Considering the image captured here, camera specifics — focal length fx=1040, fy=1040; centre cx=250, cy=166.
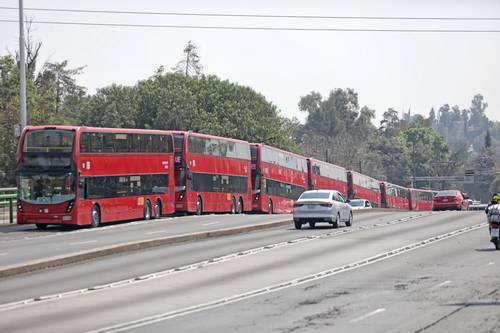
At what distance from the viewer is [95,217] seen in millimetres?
43625

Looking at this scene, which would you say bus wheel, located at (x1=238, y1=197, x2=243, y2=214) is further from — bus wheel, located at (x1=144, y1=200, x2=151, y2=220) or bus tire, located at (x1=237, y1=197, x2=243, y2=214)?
bus wheel, located at (x1=144, y1=200, x2=151, y2=220)

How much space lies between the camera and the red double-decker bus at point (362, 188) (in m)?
80.0

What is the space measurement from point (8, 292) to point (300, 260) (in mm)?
8999

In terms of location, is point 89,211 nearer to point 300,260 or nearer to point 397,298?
point 300,260

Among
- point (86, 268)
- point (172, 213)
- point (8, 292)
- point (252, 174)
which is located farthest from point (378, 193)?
point (8, 292)

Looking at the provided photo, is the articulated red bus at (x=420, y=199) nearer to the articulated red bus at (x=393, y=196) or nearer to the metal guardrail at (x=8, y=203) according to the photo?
the articulated red bus at (x=393, y=196)

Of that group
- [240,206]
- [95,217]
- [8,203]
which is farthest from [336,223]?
[240,206]

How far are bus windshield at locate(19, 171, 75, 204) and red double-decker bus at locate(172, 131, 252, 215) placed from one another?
1062cm

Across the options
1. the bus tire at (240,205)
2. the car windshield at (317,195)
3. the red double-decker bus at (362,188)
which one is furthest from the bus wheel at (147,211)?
the red double-decker bus at (362,188)

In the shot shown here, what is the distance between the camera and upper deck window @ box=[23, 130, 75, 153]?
135 ft

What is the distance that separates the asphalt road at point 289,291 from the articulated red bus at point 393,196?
174 feet

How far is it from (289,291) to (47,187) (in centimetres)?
2282

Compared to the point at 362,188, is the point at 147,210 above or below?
below

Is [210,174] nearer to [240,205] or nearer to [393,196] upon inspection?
[240,205]
